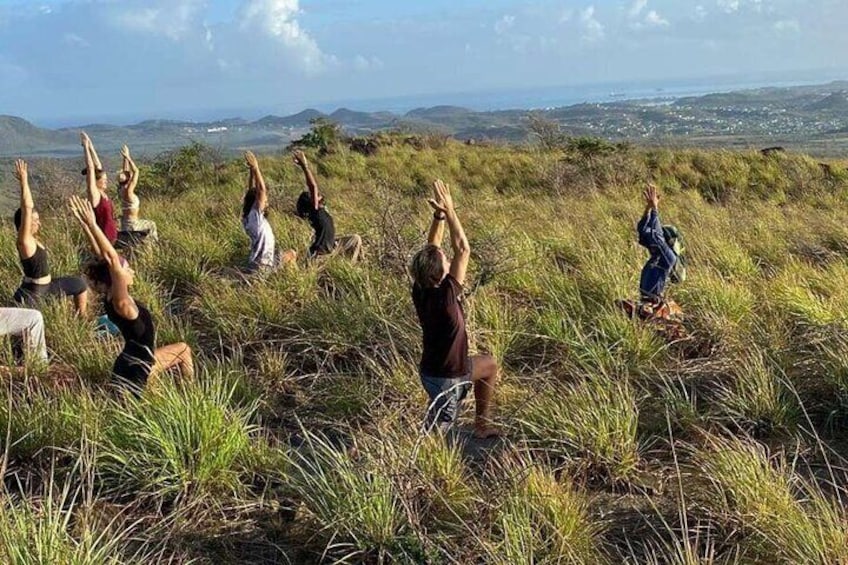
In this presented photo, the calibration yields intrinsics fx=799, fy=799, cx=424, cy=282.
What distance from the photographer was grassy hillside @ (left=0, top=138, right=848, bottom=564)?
3348mm

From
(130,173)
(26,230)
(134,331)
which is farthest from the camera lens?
(130,173)

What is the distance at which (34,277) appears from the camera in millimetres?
7082

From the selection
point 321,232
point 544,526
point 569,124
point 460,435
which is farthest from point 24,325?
point 569,124

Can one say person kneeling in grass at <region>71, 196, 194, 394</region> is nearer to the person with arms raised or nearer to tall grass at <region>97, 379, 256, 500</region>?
tall grass at <region>97, 379, 256, 500</region>

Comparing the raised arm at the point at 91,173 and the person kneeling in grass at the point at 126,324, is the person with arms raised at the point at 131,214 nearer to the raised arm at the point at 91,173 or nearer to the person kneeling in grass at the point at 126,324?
the raised arm at the point at 91,173

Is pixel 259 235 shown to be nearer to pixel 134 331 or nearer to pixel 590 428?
pixel 134 331

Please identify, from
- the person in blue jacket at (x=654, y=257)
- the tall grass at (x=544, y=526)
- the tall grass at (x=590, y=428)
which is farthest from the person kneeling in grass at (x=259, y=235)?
the tall grass at (x=544, y=526)

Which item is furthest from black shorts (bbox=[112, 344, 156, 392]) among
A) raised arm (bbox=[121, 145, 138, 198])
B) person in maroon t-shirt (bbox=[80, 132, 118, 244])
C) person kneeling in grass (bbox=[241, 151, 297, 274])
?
raised arm (bbox=[121, 145, 138, 198])

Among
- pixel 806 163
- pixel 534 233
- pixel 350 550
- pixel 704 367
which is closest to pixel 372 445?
pixel 350 550

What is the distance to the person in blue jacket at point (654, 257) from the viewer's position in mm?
6535

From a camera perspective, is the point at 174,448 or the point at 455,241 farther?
the point at 455,241

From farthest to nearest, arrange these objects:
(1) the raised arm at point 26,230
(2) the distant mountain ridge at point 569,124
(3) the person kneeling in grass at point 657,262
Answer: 1. (2) the distant mountain ridge at point 569,124
2. (1) the raised arm at point 26,230
3. (3) the person kneeling in grass at point 657,262

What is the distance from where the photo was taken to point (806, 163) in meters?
19.1

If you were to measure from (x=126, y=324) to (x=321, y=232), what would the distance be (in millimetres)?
4131
